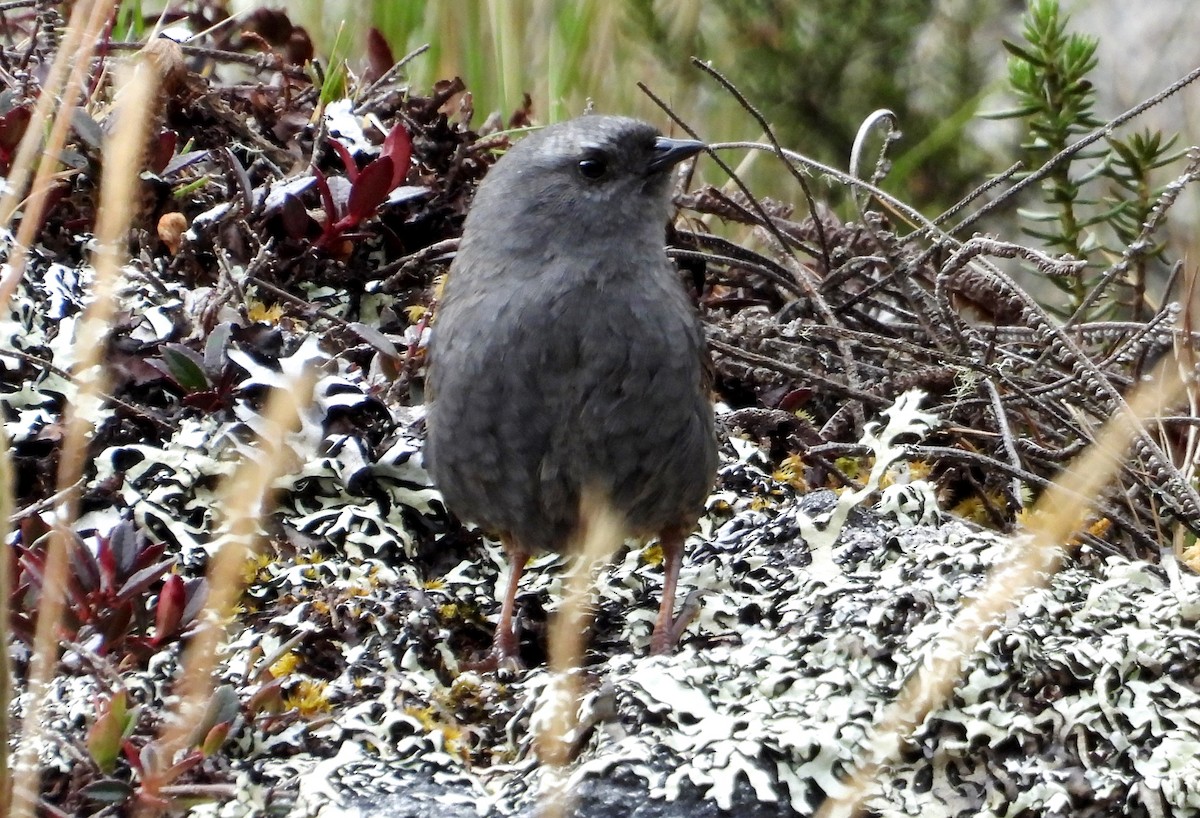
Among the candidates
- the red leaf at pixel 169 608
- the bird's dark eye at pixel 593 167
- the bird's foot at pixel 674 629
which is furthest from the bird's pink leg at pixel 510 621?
the bird's dark eye at pixel 593 167

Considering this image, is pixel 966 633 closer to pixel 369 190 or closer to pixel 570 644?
pixel 570 644

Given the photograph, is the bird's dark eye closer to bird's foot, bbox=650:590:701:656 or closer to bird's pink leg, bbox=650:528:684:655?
bird's pink leg, bbox=650:528:684:655

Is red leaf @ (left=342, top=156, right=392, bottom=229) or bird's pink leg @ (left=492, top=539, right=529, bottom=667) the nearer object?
bird's pink leg @ (left=492, top=539, right=529, bottom=667)

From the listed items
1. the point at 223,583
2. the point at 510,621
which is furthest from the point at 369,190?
the point at 223,583

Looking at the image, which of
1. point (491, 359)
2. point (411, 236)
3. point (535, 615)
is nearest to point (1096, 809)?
point (535, 615)

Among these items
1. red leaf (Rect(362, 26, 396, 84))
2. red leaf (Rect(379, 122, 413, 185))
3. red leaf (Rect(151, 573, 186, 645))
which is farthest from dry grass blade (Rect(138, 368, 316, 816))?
red leaf (Rect(362, 26, 396, 84))

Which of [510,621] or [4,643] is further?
[510,621]
